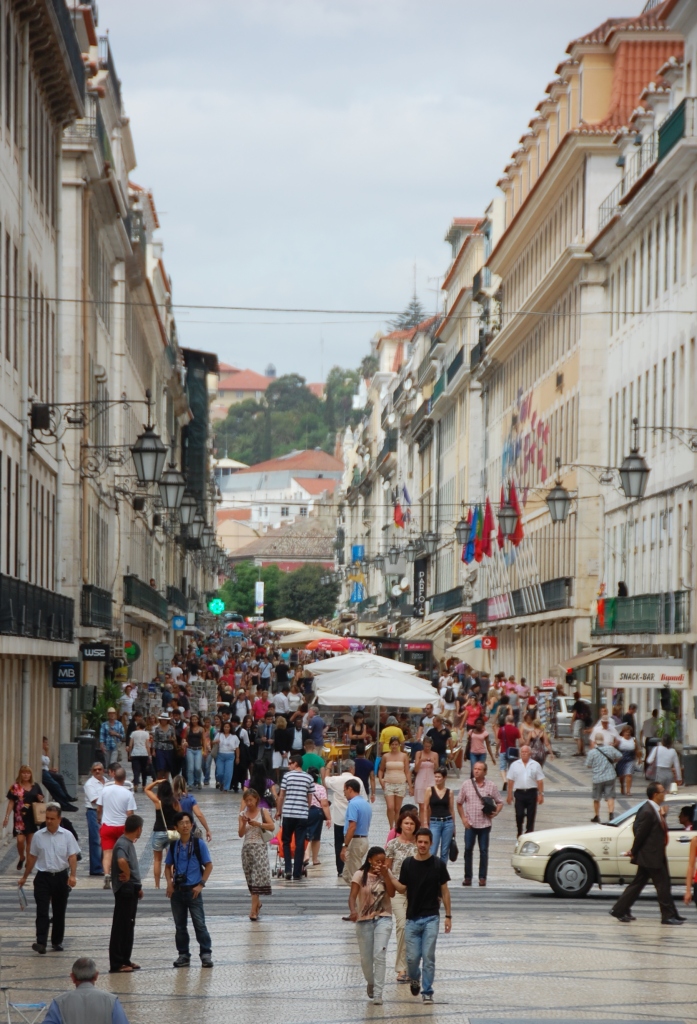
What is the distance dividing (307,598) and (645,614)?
128 metres

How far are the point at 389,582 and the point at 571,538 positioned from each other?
216 feet

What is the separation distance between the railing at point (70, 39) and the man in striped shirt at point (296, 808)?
49.9 feet

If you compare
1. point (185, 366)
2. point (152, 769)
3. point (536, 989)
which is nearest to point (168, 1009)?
point (536, 989)

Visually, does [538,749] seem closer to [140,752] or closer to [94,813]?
[140,752]

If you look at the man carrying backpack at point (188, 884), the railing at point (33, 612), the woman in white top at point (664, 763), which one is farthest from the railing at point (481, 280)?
the man carrying backpack at point (188, 884)

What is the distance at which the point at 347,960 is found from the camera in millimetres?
16297

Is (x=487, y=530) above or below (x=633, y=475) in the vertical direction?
above

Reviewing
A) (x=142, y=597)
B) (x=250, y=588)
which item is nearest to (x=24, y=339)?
(x=142, y=597)

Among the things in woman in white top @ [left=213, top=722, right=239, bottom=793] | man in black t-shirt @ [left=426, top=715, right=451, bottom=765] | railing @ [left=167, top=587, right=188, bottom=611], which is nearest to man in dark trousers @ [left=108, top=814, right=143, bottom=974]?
woman in white top @ [left=213, top=722, right=239, bottom=793]

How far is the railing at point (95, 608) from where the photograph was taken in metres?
43.3

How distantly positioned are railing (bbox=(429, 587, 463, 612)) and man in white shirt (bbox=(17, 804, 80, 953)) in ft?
227

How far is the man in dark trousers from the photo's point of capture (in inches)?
608

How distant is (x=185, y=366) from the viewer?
117 meters

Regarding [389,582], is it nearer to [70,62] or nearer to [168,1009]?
[70,62]
